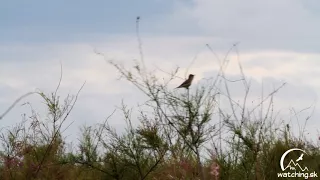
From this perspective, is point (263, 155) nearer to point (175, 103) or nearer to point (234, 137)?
point (234, 137)

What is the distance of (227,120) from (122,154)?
9.94 feet

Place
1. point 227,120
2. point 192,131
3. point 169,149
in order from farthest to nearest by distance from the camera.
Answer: point 169,149 < point 227,120 < point 192,131

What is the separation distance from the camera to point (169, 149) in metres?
8.83

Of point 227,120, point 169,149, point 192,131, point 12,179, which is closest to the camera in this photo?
point 192,131

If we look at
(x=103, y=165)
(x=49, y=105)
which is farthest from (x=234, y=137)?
(x=103, y=165)

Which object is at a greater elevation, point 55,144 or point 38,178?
point 55,144

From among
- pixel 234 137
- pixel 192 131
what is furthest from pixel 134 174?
pixel 192 131

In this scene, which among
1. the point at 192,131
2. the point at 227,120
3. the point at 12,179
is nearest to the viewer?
the point at 192,131

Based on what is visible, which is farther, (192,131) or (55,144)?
(55,144)

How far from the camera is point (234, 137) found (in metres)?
7.93

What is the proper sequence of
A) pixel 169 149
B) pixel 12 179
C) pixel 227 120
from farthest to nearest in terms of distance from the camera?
pixel 12 179 → pixel 169 149 → pixel 227 120

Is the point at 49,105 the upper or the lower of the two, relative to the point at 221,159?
upper

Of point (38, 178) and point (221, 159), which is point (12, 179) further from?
point (221, 159)

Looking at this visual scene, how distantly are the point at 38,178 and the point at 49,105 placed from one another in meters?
2.38
